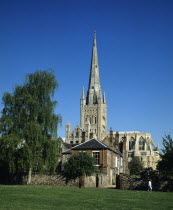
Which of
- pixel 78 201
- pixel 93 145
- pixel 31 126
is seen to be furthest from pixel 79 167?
pixel 78 201

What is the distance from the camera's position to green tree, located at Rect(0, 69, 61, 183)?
32.0m

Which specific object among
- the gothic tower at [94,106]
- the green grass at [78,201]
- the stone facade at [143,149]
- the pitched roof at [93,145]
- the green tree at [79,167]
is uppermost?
the gothic tower at [94,106]

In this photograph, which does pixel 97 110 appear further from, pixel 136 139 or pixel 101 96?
pixel 136 139

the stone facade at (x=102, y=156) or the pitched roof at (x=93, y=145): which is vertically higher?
the pitched roof at (x=93, y=145)

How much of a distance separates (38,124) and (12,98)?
3.91 m

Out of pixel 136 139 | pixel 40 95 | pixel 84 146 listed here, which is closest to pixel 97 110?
pixel 136 139

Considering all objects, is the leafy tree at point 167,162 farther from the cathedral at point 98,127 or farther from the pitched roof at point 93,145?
the cathedral at point 98,127

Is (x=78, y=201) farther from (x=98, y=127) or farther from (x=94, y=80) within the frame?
(x=94, y=80)

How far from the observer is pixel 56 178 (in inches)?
1312

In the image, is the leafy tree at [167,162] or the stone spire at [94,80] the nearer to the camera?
the leafy tree at [167,162]

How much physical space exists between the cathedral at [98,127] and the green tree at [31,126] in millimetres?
75790

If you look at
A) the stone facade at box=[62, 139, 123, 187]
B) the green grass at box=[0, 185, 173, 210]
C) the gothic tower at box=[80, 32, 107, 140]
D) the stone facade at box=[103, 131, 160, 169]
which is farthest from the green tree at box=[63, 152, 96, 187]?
the gothic tower at box=[80, 32, 107, 140]

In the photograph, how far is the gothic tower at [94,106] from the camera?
127 meters

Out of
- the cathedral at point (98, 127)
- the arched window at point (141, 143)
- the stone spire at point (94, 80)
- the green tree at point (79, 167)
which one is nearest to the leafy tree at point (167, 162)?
the green tree at point (79, 167)
